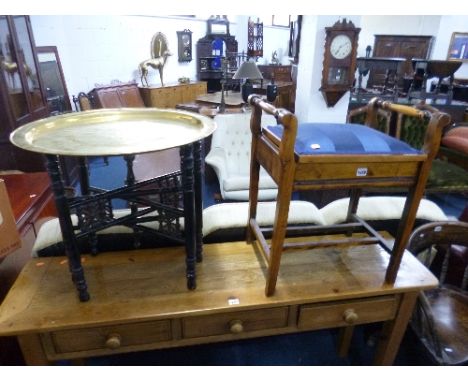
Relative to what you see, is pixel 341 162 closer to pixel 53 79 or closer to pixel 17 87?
pixel 17 87

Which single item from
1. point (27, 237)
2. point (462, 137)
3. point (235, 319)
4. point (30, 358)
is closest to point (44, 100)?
point (27, 237)

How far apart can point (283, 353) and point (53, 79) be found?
13.3 ft

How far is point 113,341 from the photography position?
1.00 meters

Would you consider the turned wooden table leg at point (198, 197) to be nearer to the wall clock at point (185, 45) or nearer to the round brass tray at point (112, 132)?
the round brass tray at point (112, 132)

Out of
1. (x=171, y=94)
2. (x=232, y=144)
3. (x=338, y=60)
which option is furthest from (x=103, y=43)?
(x=338, y=60)

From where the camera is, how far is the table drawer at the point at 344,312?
1.14 meters

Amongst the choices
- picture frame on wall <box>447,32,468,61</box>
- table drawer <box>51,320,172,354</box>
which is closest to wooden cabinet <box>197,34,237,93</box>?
picture frame on wall <box>447,32,468,61</box>

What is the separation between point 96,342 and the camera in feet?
3.35

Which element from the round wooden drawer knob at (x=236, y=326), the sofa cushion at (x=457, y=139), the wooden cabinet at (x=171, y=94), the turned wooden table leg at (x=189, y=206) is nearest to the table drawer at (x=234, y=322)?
the round wooden drawer knob at (x=236, y=326)

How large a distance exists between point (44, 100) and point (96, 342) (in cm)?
316

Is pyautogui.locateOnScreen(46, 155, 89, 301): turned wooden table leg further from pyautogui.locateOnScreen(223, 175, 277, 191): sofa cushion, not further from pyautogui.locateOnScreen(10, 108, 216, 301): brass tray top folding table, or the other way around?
pyautogui.locateOnScreen(223, 175, 277, 191): sofa cushion

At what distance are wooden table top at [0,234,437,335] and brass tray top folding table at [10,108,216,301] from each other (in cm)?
7

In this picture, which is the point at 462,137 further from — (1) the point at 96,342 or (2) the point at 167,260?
(1) the point at 96,342

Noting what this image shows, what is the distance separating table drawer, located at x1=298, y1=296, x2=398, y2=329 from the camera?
3.73 feet
